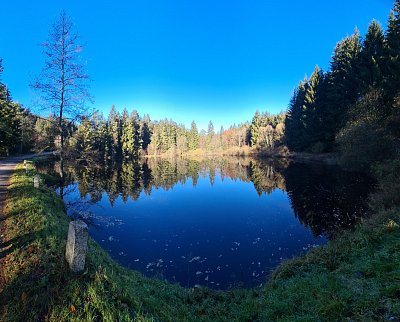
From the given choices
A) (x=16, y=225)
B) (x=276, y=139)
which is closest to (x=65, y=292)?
(x=16, y=225)

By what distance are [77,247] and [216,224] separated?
12561 mm

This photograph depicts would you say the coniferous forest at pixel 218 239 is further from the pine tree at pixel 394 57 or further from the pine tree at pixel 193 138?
the pine tree at pixel 193 138

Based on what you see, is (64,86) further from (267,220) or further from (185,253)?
(267,220)

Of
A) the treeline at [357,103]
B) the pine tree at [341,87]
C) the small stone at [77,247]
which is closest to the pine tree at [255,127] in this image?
the treeline at [357,103]

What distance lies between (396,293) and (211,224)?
11928 mm

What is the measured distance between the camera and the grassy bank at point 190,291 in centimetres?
423

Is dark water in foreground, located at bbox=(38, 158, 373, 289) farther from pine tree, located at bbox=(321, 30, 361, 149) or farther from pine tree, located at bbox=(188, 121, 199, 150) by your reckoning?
pine tree, located at bbox=(188, 121, 199, 150)

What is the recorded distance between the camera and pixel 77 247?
4.50 metres

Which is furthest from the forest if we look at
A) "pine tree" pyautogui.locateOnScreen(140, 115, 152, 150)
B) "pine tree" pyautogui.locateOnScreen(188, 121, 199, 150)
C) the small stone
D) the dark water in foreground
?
"pine tree" pyautogui.locateOnScreen(188, 121, 199, 150)

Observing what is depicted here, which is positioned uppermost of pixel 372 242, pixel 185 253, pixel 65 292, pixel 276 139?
pixel 276 139

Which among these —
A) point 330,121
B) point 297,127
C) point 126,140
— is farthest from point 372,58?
point 126,140

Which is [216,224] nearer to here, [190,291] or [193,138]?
[190,291]

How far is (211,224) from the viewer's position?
16312mm

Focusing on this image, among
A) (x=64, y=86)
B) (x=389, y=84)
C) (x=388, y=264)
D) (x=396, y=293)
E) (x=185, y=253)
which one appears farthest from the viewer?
(x=389, y=84)
